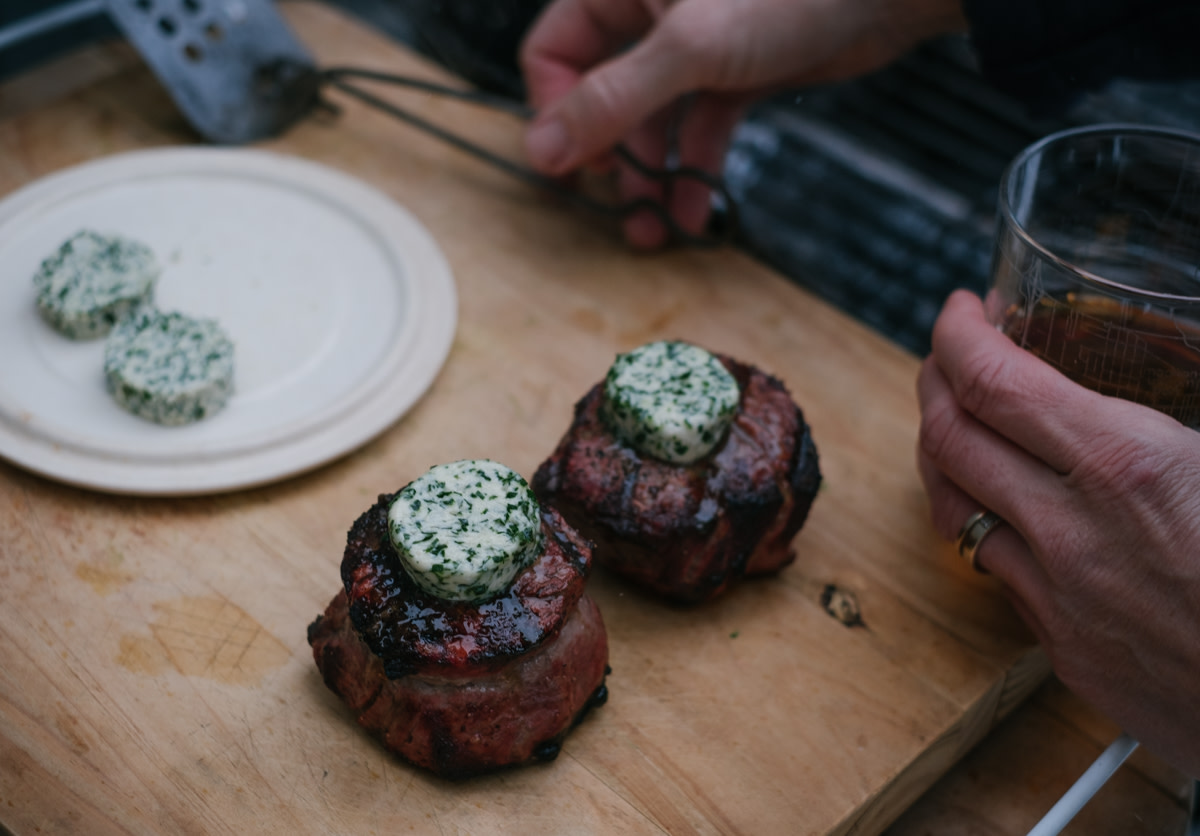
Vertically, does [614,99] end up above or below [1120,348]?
below

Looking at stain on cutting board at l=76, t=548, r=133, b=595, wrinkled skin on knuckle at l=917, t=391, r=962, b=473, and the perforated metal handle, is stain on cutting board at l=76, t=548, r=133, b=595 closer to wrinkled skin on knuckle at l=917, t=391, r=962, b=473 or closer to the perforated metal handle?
the perforated metal handle

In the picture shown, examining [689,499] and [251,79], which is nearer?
[689,499]

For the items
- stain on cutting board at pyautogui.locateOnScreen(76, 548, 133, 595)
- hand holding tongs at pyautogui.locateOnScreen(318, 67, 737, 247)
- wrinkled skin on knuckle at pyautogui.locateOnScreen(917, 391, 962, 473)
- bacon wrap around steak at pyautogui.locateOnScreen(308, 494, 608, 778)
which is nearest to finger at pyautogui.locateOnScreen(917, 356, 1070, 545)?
wrinkled skin on knuckle at pyautogui.locateOnScreen(917, 391, 962, 473)

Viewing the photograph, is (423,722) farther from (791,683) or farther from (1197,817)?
(1197,817)

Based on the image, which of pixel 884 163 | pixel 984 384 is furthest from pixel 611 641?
pixel 884 163

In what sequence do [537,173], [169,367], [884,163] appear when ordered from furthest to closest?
[884,163] → [537,173] → [169,367]

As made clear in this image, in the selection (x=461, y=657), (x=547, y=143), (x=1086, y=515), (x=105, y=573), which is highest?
(x=1086, y=515)

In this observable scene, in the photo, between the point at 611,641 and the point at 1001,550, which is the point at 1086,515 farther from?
the point at 611,641

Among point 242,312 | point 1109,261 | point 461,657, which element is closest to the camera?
point 461,657

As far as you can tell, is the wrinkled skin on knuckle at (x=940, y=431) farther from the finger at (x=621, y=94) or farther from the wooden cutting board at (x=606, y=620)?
the finger at (x=621, y=94)
